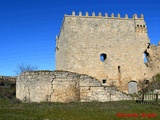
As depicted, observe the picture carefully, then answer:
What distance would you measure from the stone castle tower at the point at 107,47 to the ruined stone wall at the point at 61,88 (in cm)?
958

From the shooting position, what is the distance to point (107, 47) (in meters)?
32.3

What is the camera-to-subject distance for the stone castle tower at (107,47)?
103ft

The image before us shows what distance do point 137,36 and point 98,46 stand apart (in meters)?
5.61

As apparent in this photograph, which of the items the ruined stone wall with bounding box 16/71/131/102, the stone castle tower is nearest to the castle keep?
the stone castle tower

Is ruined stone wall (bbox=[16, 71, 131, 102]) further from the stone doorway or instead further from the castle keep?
the stone doorway

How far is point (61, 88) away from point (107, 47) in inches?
531

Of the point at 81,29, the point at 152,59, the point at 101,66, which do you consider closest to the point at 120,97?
the point at 101,66

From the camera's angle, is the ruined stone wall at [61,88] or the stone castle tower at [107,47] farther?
the stone castle tower at [107,47]

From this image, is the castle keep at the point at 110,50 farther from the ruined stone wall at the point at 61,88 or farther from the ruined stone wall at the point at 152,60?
the ruined stone wall at the point at 61,88

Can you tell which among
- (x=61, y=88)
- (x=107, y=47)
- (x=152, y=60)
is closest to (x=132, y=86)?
(x=152, y=60)

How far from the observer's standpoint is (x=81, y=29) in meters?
31.9

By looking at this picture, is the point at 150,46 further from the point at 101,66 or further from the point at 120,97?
the point at 120,97

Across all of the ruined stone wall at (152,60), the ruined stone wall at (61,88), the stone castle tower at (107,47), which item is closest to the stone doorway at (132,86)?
the stone castle tower at (107,47)

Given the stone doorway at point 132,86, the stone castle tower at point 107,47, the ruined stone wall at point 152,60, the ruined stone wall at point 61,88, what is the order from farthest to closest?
the ruined stone wall at point 152,60
the stone doorway at point 132,86
the stone castle tower at point 107,47
the ruined stone wall at point 61,88
